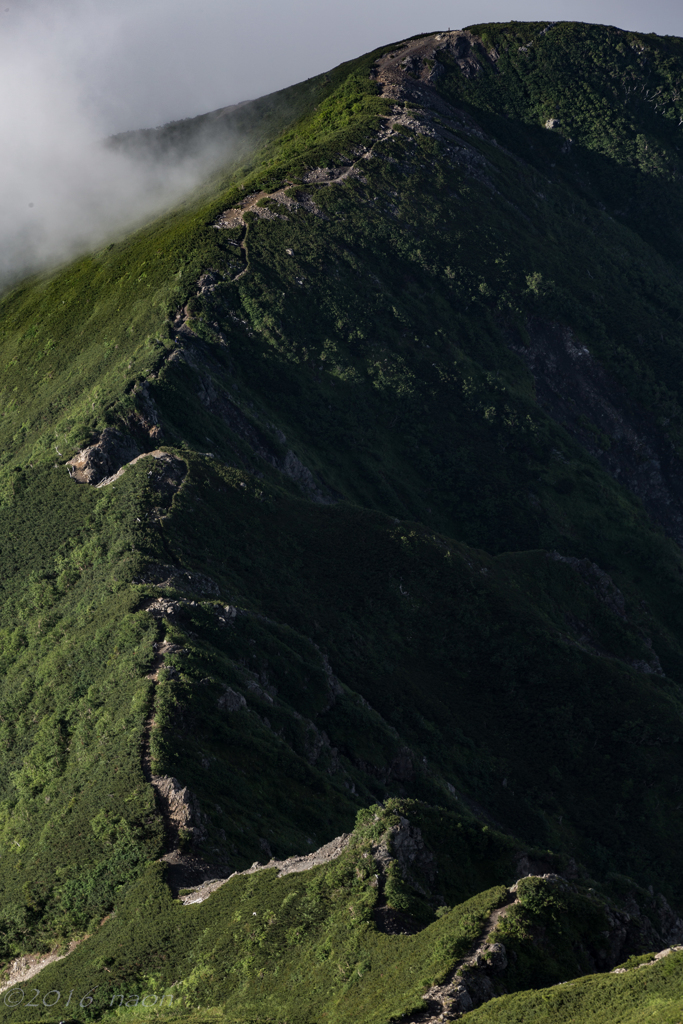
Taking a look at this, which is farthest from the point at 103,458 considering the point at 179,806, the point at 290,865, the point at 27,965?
the point at 290,865

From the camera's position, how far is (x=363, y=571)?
79.1 metres

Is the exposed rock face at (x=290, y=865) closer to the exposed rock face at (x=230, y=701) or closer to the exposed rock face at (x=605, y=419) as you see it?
the exposed rock face at (x=230, y=701)

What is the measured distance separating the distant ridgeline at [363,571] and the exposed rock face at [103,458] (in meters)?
0.37

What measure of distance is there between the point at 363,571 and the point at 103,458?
990 inches

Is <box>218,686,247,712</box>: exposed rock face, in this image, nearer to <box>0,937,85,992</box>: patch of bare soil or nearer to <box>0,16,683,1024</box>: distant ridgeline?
<box>0,16,683,1024</box>: distant ridgeline

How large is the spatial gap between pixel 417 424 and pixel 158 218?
5672 centimetres

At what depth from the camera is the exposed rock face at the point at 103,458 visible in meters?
76.6

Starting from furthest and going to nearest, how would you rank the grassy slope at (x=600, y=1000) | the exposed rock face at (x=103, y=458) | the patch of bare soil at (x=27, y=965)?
the exposed rock face at (x=103, y=458)
the patch of bare soil at (x=27, y=965)
the grassy slope at (x=600, y=1000)

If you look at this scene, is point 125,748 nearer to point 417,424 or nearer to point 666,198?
point 417,424

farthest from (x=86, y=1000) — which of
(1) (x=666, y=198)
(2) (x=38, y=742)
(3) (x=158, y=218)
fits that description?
(1) (x=666, y=198)

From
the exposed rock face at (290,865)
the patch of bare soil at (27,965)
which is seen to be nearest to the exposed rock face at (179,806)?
the exposed rock face at (290,865)

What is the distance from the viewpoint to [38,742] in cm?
5334

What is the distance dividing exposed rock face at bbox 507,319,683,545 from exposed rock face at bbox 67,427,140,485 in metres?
69.5

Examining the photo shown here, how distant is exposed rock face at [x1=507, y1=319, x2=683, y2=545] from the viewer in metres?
131
